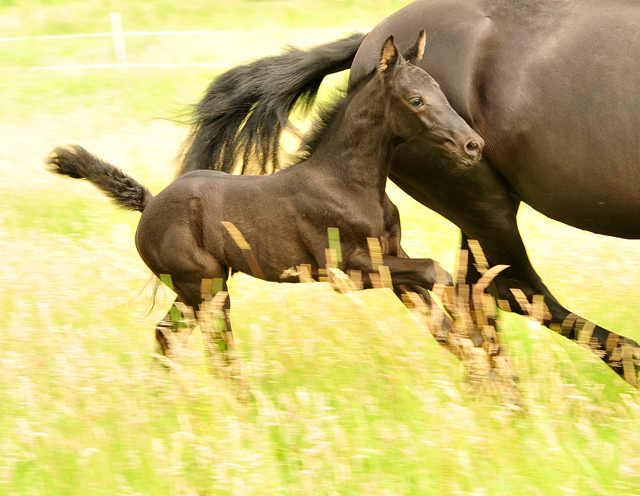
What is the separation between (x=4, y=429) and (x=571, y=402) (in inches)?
89.2

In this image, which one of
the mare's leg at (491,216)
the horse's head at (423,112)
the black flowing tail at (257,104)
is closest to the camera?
the horse's head at (423,112)

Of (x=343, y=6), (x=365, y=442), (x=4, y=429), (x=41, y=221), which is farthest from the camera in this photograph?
(x=343, y=6)

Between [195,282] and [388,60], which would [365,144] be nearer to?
[388,60]

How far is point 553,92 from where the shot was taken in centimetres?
373

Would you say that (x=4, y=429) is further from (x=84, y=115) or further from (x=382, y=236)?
(x=84, y=115)

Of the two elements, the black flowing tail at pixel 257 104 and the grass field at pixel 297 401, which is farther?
the black flowing tail at pixel 257 104

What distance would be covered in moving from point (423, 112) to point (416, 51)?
0.32 metres

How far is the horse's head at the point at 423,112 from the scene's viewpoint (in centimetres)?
357

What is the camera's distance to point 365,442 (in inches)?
123

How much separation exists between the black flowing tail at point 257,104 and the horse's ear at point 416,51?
76cm

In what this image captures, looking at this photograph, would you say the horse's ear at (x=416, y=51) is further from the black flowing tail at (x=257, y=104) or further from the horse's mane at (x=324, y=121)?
the black flowing tail at (x=257, y=104)

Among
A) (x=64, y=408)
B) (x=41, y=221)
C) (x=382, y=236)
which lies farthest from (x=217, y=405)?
(x=41, y=221)

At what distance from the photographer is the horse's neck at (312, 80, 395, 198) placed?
12.4 feet

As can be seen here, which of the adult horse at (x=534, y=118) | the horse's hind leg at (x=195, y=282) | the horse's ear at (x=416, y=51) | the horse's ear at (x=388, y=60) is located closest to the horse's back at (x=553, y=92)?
the adult horse at (x=534, y=118)
